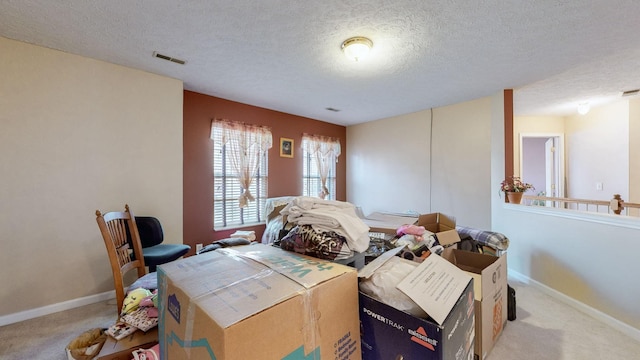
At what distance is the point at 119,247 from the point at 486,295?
2.56 m

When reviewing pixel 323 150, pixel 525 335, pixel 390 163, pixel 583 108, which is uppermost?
pixel 583 108

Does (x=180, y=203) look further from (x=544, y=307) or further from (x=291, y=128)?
(x=544, y=307)

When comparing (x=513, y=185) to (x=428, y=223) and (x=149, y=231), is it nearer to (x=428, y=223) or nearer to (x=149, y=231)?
(x=428, y=223)

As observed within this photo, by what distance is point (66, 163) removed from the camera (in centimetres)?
237

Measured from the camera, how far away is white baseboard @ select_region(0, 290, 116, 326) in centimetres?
212

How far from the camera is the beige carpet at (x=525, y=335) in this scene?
1.74 m

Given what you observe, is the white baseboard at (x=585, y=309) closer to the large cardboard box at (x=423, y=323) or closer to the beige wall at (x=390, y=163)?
the beige wall at (x=390, y=163)

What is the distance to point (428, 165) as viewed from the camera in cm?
419

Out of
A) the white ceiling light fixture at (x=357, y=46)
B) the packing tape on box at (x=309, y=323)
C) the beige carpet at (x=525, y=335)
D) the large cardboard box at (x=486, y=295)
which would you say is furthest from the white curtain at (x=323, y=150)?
the packing tape on box at (x=309, y=323)

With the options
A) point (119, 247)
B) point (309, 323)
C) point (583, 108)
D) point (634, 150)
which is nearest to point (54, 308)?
point (119, 247)

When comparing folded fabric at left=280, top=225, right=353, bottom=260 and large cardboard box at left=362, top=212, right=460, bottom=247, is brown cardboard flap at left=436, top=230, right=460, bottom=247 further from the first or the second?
folded fabric at left=280, top=225, right=353, bottom=260

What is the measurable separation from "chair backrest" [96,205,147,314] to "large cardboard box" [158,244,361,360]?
103cm

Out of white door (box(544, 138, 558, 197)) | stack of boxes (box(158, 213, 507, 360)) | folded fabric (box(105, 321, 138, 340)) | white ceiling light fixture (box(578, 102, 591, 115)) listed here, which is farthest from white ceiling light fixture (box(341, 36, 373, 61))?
white door (box(544, 138, 558, 197))

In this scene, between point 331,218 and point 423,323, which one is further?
point 331,218
